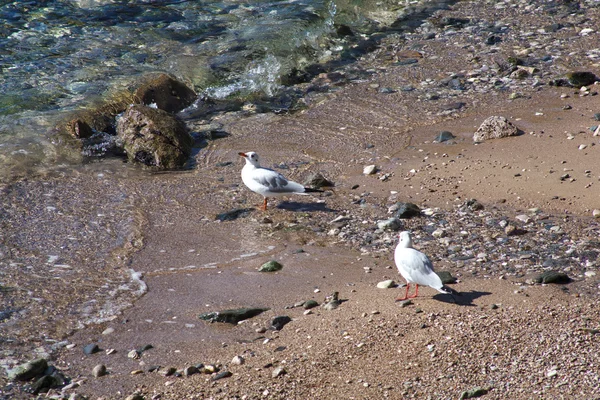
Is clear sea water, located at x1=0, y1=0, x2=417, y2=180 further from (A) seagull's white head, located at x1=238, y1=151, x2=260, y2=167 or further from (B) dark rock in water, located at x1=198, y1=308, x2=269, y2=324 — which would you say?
(B) dark rock in water, located at x1=198, y1=308, x2=269, y2=324

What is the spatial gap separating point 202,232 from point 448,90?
5.20 m

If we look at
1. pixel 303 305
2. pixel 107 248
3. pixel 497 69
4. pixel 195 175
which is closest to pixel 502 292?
pixel 303 305

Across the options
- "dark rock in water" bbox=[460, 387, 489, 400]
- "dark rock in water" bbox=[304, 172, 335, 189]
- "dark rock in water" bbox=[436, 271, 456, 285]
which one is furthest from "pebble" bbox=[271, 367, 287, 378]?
"dark rock in water" bbox=[304, 172, 335, 189]

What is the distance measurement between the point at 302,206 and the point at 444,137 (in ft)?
7.97

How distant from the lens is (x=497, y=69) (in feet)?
36.6

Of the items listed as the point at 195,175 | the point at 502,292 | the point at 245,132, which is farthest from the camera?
the point at 245,132

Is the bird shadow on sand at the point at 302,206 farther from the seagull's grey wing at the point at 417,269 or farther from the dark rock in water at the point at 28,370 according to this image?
the dark rock in water at the point at 28,370

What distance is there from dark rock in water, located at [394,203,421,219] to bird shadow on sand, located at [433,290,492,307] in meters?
1.73

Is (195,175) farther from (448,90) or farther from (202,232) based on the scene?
(448,90)

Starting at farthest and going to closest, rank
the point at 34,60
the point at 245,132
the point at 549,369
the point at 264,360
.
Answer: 1. the point at 34,60
2. the point at 245,132
3. the point at 264,360
4. the point at 549,369

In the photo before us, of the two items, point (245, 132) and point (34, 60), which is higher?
point (34, 60)

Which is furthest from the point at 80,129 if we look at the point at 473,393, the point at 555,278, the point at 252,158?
the point at 473,393

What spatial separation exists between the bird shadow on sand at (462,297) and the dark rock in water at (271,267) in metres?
1.71

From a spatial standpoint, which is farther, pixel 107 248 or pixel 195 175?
pixel 195 175
